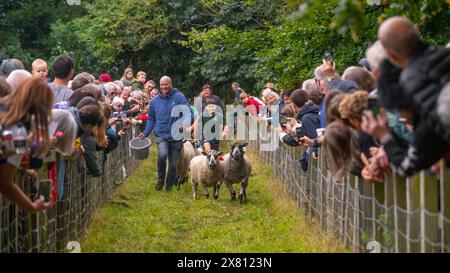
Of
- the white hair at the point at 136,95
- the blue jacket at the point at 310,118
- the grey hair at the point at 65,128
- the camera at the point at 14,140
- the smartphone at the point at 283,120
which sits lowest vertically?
the camera at the point at 14,140

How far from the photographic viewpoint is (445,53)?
638 centimetres

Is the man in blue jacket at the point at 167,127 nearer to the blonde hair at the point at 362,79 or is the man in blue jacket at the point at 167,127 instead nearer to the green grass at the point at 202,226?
the green grass at the point at 202,226

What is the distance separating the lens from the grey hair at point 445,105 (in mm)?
5699

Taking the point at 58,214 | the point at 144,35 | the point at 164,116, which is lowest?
the point at 58,214

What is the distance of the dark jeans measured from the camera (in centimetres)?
1959

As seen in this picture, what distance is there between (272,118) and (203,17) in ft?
57.9

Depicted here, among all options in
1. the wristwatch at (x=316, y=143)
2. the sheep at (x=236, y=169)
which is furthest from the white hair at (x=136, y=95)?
the wristwatch at (x=316, y=143)

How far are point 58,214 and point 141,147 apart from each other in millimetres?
8126

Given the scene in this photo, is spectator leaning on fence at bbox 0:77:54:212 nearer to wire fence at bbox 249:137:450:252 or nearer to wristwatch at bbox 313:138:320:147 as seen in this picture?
wire fence at bbox 249:137:450:252

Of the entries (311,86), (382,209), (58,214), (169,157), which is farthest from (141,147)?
(382,209)

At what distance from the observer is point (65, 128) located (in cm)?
916

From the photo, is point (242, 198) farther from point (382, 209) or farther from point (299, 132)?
point (382, 209)

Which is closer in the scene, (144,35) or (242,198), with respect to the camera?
(242,198)

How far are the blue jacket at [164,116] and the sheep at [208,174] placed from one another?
1376 mm
